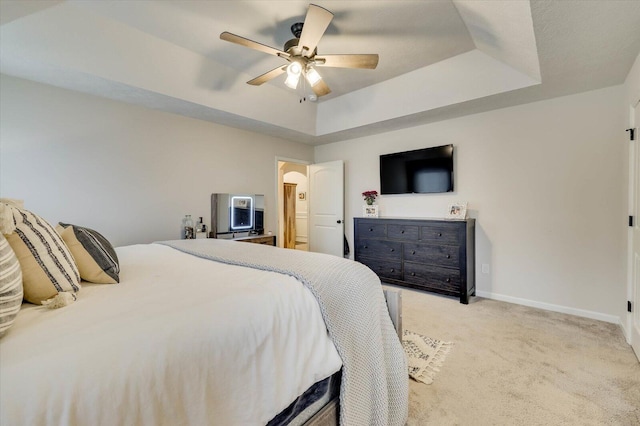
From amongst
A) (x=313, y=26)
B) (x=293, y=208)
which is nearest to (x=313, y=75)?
(x=313, y=26)

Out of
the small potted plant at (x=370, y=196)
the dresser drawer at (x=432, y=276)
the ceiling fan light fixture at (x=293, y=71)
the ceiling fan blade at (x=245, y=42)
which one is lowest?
the dresser drawer at (x=432, y=276)

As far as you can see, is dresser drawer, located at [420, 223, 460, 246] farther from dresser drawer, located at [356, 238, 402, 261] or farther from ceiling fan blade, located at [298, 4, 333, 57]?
ceiling fan blade, located at [298, 4, 333, 57]

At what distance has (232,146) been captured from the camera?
396 centimetres

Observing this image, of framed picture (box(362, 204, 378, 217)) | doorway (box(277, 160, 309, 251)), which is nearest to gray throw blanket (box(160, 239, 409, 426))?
framed picture (box(362, 204, 378, 217))

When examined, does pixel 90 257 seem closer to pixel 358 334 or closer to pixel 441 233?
pixel 358 334

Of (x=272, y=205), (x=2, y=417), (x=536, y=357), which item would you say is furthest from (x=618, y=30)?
(x=272, y=205)

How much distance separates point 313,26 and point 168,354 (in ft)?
6.93

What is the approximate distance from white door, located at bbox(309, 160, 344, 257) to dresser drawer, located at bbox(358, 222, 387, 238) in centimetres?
68

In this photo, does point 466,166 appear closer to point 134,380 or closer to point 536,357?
point 536,357

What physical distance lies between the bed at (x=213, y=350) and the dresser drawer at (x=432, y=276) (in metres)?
2.17

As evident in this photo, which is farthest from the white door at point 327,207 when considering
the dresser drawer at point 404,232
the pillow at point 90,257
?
the pillow at point 90,257

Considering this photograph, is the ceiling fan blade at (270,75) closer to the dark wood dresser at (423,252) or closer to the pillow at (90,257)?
the pillow at (90,257)

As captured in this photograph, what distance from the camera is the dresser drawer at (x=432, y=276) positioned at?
328 cm

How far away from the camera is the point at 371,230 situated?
402cm
